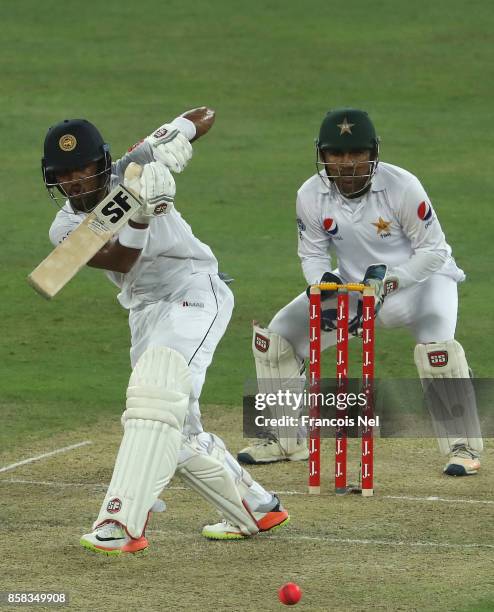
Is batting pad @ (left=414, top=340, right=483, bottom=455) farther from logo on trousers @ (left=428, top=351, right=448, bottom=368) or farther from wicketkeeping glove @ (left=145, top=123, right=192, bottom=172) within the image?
wicketkeeping glove @ (left=145, top=123, right=192, bottom=172)

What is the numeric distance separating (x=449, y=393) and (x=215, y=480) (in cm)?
194

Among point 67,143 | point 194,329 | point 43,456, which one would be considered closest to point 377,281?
point 194,329

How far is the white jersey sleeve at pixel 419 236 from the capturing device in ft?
25.4

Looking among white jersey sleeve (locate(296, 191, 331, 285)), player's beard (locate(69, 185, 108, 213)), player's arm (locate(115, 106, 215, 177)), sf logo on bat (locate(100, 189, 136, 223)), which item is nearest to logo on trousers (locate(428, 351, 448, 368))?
white jersey sleeve (locate(296, 191, 331, 285))

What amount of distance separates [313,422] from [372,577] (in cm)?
145

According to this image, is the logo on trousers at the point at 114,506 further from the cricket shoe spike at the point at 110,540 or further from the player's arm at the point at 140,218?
the player's arm at the point at 140,218

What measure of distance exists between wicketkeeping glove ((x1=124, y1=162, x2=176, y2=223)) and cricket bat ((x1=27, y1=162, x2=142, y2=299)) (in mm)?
60

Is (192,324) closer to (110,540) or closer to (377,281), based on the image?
(110,540)

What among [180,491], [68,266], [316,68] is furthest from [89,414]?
[316,68]

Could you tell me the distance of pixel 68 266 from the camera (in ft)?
20.3

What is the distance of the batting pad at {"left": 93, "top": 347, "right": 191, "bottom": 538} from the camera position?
604 centimetres

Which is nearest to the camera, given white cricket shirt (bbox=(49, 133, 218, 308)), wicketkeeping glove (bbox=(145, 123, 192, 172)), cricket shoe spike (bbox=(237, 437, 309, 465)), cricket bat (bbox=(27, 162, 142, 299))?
cricket bat (bbox=(27, 162, 142, 299))

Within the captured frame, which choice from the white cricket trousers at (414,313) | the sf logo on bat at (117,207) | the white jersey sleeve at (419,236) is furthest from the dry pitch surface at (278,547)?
the sf logo on bat at (117,207)

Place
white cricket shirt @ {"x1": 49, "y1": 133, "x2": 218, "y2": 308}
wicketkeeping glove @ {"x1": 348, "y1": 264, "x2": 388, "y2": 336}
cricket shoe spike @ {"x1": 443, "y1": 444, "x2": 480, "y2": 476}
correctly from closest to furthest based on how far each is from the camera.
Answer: white cricket shirt @ {"x1": 49, "y1": 133, "x2": 218, "y2": 308}
wicketkeeping glove @ {"x1": 348, "y1": 264, "x2": 388, "y2": 336}
cricket shoe spike @ {"x1": 443, "y1": 444, "x2": 480, "y2": 476}
